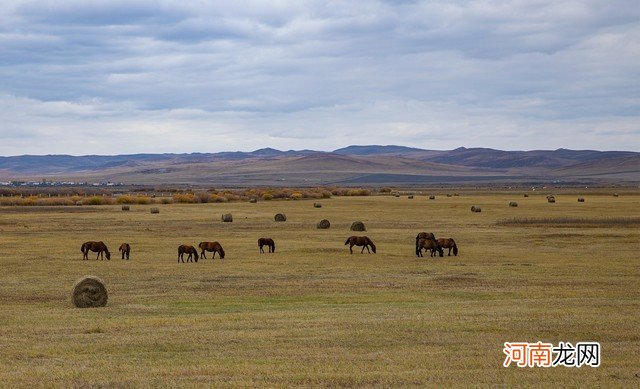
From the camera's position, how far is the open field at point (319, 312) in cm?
1397

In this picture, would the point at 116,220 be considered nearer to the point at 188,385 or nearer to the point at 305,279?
the point at 305,279

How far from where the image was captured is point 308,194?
109m

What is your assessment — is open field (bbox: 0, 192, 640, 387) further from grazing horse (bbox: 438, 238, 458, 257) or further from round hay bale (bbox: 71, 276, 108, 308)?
grazing horse (bbox: 438, 238, 458, 257)

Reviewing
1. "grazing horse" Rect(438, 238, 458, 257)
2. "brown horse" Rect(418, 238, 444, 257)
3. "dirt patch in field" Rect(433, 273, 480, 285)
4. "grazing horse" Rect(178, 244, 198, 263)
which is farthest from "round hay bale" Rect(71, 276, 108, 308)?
"grazing horse" Rect(438, 238, 458, 257)

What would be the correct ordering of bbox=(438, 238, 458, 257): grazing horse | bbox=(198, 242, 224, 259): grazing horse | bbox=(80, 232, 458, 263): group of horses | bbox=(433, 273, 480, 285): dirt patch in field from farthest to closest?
bbox=(438, 238, 458, 257): grazing horse, bbox=(198, 242, 224, 259): grazing horse, bbox=(80, 232, 458, 263): group of horses, bbox=(433, 273, 480, 285): dirt patch in field

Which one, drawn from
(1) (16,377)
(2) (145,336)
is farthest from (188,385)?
(2) (145,336)

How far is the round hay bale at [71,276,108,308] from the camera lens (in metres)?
22.2

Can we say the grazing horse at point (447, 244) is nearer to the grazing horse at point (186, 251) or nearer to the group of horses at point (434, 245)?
the group of horses at point (434, 245)

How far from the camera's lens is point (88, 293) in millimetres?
22266

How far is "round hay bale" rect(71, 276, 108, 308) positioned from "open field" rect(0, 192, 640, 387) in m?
0.53

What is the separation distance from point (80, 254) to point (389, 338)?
23846 mm

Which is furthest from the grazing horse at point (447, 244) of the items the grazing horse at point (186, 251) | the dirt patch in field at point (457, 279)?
the grazing horse at point (186, 251)

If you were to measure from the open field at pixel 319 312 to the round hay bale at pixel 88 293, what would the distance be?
1.74 feet

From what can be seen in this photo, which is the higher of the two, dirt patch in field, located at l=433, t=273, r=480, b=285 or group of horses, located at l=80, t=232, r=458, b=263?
group of horses, located at l=80, t=232, r=458, b=263
